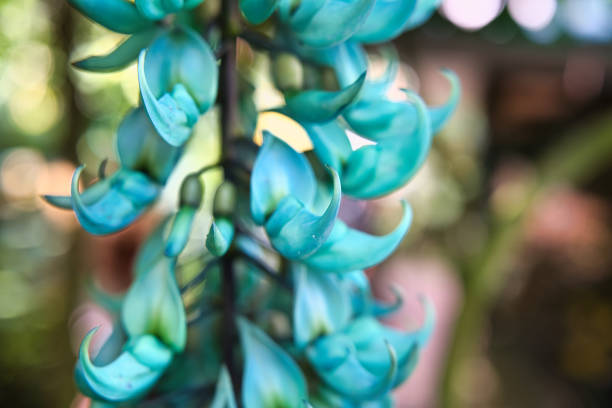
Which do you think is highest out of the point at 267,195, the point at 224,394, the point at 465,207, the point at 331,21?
the point at 331,21

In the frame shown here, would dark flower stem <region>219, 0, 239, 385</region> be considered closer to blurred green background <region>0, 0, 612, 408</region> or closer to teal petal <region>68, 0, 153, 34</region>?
teal petal <region>68, 0, 153, 34</region>

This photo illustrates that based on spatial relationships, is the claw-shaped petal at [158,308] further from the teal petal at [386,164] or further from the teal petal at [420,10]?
the teal petal at [420,10]

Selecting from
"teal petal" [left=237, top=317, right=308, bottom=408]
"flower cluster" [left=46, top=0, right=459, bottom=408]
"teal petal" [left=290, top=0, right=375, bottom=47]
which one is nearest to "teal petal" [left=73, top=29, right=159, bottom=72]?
"flower cluster" [left=46, top=0, right=459, bottom=408]

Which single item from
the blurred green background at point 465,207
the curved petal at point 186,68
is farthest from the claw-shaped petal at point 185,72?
the blurred green background at point 465,207

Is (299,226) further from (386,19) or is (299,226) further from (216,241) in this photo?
(386,19)

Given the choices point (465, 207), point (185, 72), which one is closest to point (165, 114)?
point (185, 72)

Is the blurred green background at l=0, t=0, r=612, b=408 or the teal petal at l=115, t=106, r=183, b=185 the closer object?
the teal petal at l=115, t=106, r=183, b=185
